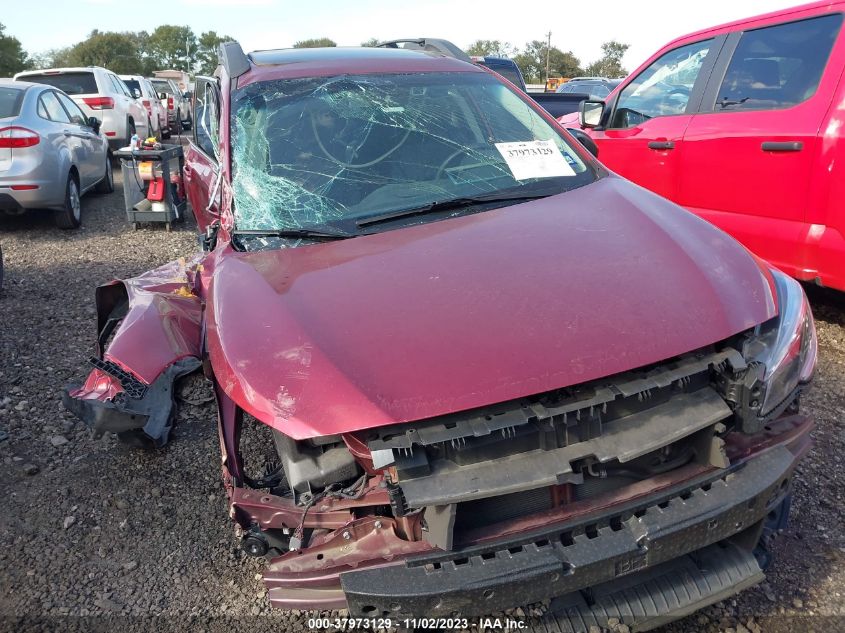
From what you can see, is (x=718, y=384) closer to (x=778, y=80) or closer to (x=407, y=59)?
(x=407, y=59)

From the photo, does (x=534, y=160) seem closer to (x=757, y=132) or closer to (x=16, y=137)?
(x=757, y=132)

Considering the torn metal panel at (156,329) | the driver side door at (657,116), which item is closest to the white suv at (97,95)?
the driver side door at (657,116)

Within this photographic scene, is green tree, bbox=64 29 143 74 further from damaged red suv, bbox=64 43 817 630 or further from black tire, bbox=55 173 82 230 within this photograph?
damaged red suv, bbox=64 43 817 630

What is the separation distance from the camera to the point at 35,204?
7.39 m

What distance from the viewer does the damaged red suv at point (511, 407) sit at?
1804mm

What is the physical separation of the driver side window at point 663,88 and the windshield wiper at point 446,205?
2681 millimetres

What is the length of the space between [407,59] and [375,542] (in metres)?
2.65

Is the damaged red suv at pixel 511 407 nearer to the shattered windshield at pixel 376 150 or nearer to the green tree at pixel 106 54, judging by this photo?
the shattered windshield at pixel 376 150

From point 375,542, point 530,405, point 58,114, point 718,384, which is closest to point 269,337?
point 375,542

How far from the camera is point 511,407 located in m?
1.85

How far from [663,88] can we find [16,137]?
6349 mm

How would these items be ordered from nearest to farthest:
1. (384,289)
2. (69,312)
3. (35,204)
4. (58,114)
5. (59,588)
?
(384,289)
(59,588)
(69,312)
(35,204)
(58,114)

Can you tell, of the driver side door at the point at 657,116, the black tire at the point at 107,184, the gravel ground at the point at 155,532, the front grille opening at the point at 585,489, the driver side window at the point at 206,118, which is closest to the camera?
the front grille opening at the point at 585,489

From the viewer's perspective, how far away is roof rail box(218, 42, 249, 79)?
11.2 feet
